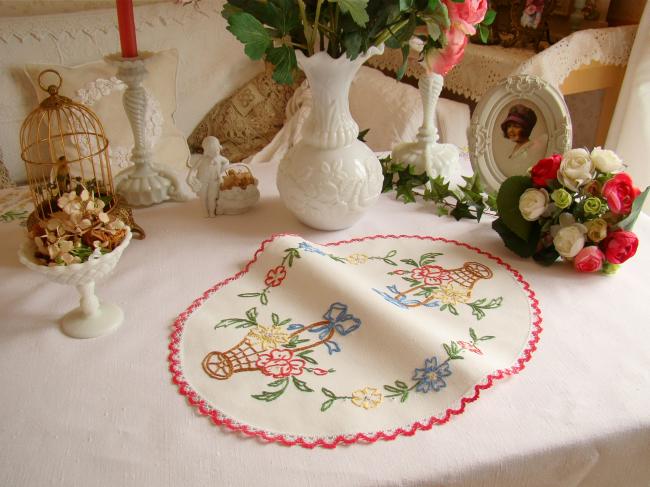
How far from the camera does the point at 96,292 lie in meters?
0.89

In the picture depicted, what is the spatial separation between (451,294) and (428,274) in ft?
0.20

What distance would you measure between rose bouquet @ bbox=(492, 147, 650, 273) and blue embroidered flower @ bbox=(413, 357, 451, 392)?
1.05 ft

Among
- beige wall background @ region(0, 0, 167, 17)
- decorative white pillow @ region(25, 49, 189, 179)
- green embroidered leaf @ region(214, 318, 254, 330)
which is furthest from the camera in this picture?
beige wall background @ region(0, 0, 167, 17)

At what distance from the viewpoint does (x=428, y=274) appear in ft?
3.07

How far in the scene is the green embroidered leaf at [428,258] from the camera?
0.97 metres

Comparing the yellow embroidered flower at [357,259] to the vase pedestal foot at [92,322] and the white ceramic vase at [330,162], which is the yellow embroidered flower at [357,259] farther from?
the vase pedestal foot at [92,322]

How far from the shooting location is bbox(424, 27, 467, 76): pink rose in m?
0.91

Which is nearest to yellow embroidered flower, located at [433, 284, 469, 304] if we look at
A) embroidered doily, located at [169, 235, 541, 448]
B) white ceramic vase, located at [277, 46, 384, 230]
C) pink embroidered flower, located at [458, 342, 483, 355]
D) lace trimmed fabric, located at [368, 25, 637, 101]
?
embroidered doily, located at [169, 235, 541, 448]

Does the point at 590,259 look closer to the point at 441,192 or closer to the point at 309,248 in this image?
the point at 441,192

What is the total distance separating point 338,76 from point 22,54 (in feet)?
4.70

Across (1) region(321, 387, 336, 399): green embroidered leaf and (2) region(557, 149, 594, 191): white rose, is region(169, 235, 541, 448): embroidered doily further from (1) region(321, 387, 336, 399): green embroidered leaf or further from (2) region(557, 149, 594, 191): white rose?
(2) region(557, 149, 594, 191): white rose

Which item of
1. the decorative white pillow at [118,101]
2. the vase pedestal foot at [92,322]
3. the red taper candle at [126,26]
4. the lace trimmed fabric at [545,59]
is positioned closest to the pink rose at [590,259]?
the vase pedestal foot at [92,322]

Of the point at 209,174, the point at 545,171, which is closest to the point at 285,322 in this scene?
the point at 209,174

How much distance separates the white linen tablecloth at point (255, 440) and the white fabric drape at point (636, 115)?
1114mm
